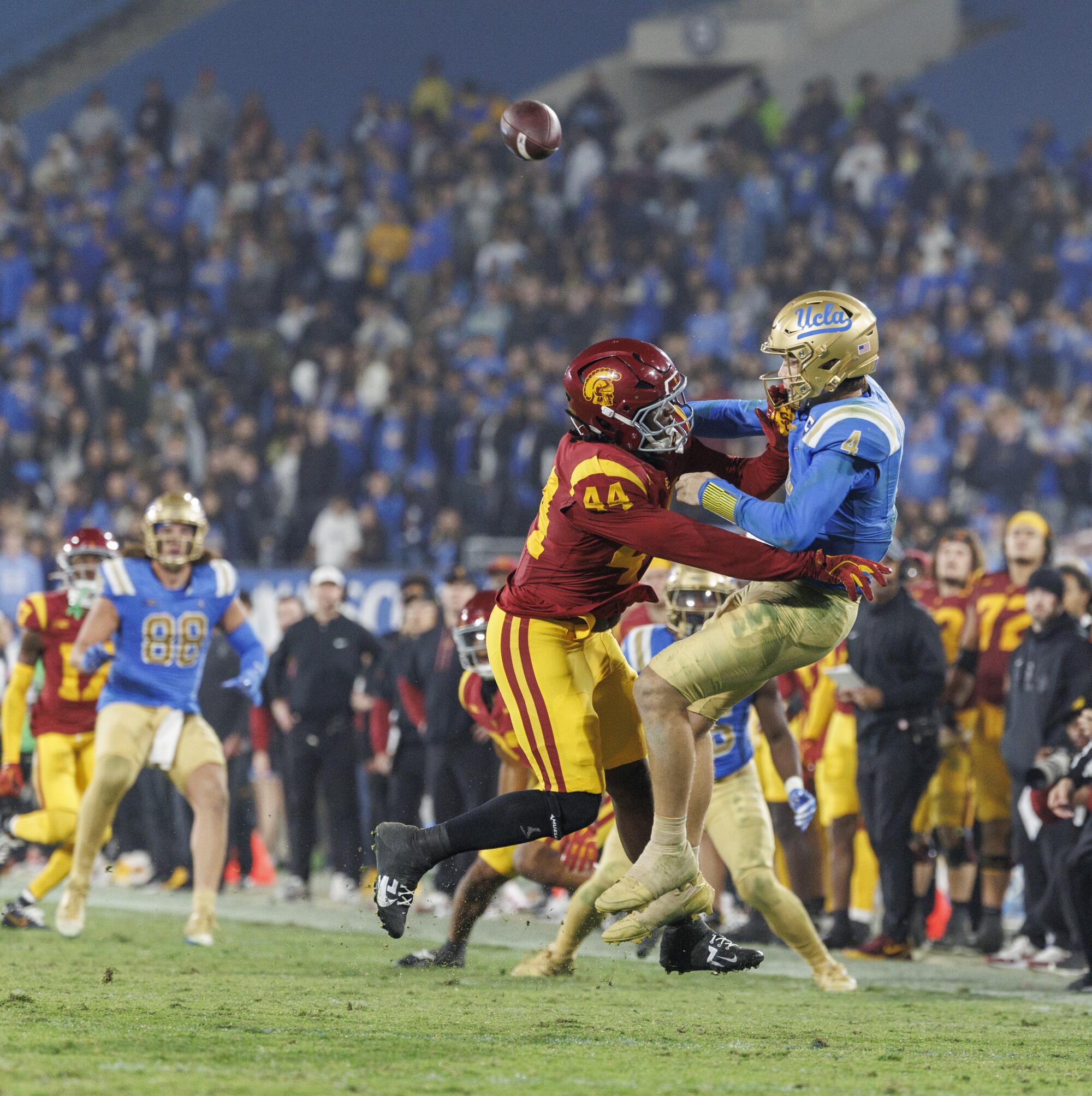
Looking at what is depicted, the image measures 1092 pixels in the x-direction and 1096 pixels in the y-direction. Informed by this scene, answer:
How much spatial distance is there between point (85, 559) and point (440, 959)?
9.55 ft

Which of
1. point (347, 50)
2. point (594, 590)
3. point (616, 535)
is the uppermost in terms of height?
point (347, 50)

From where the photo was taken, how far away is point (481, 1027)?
18.7ft

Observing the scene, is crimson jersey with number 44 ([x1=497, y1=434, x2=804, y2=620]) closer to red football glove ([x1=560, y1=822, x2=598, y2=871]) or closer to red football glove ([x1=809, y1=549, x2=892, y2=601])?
red football glove ([x1=809, y1=549, x2=892, y2=601])

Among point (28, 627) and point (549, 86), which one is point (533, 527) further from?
point (549, 86)

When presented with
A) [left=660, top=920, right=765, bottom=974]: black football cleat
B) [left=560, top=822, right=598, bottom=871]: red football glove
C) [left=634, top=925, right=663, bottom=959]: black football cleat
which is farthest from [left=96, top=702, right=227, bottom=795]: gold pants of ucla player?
[left=660, top=920, right=765, bottom=974]: black football cleat

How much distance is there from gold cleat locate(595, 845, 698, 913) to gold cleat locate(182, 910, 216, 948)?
2.96m

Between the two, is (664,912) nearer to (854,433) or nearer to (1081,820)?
(854,433)

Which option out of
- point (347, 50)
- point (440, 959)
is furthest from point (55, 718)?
point (347, 50)

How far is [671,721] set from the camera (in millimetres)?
5508

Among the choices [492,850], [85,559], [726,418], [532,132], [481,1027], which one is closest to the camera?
[481,1027]

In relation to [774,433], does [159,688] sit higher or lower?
lower

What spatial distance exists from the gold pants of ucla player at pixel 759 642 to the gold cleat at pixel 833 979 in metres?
2.12

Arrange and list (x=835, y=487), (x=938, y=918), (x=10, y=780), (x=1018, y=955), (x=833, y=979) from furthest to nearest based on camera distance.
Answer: (x=938, y=918) < (x=10, y=780) < (x=1018, y=955) < (x=833, y=979) < (x=835, y=487)

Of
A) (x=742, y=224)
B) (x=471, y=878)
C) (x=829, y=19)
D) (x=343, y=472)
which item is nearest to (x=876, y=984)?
(x=471, y=878)
